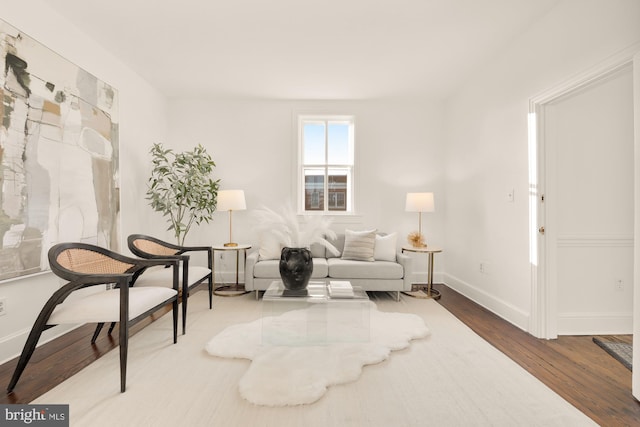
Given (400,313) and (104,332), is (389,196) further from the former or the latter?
(104,332)

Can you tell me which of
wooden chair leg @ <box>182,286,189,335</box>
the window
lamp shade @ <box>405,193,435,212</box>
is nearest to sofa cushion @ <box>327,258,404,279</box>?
lamp shade @ <box>405,193,435,212</box>

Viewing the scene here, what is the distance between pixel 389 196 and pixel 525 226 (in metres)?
2.10

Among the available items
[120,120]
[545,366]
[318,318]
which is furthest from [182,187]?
[545,366]

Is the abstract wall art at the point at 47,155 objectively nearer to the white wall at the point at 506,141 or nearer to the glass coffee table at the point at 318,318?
the glass coffee table at the point at 318,318

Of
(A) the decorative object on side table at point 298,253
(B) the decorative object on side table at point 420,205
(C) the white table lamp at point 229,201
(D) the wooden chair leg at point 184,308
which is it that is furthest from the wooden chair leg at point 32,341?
(B) the decorative object on side table at point 420,205

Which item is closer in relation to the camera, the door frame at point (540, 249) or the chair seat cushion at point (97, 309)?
the chair seat cushion at point (97, 309)

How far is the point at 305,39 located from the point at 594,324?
3647mm

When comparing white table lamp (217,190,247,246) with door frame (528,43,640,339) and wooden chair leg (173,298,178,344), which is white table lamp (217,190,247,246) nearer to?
wooden chair leg (173,298,178,344)

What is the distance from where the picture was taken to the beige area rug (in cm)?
167

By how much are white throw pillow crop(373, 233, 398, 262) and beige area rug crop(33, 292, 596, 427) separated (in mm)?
1598

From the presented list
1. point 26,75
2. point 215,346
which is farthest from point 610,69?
point 26,75

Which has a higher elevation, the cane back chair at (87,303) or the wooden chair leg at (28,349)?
the cane back chair at (87,303)

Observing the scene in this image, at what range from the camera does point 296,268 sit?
9.24ft

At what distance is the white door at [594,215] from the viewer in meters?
2.86
